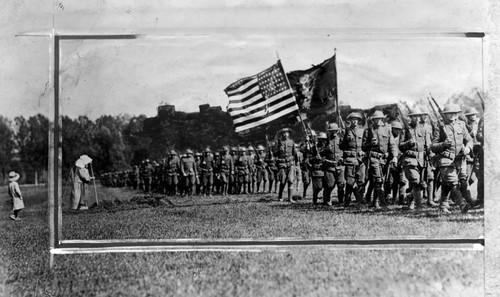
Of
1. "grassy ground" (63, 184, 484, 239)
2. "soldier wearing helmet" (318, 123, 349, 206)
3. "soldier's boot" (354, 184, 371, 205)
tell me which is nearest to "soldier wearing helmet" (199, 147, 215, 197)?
"grassy ground" (63, 184, 484, 239)

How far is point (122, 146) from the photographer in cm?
533

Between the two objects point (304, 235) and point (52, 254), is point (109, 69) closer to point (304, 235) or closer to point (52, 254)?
point (52, 254)

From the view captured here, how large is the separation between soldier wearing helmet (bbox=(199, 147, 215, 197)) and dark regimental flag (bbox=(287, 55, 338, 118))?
996 mm

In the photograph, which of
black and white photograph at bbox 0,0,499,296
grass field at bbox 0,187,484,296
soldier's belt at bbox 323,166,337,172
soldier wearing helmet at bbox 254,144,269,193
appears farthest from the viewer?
soldier's belt at bbox 323,166,337,172

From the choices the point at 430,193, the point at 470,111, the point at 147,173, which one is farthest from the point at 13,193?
the point at 470,111

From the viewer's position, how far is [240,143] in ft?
17.6

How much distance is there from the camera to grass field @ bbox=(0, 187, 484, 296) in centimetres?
486

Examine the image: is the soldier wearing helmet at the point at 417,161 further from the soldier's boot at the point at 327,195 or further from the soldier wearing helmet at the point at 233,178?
the soldier wearing helmet at the point at 233,178

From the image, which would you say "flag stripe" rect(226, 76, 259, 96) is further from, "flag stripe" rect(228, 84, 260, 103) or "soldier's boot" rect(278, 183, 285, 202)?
"soldier's boot" rect(278, 183, 285, 202)

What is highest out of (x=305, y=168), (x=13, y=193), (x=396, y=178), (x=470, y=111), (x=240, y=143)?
(x=470, y=111)

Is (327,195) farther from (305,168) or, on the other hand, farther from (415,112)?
(415,112)

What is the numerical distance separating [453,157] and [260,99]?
1.93 metres

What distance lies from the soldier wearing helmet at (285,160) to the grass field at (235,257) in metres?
0.18

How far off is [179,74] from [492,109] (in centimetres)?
289
